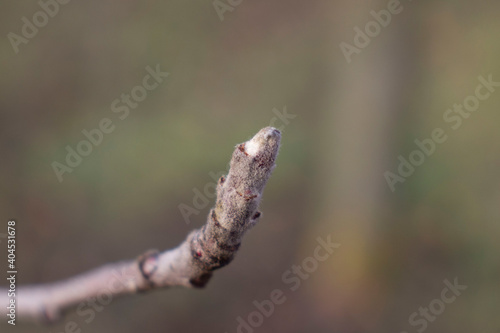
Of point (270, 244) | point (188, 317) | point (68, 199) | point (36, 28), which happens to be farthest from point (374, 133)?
point (36, 28)

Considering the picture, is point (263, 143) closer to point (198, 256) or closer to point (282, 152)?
point (198, 256)

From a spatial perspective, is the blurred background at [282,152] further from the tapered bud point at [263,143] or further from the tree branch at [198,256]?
the tapered bud point at [263,143]

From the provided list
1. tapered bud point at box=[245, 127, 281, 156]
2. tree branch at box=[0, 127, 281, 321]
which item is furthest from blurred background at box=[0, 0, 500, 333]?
tapered bud point at box=[245, 127, 281, 156]

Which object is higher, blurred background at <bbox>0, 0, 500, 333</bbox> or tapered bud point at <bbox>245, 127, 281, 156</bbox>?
blurred background at <bbox>0, 0, 500, 333</bbox>

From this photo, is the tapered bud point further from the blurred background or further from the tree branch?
the blurred background

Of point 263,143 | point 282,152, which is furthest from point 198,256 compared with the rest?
point 282,152

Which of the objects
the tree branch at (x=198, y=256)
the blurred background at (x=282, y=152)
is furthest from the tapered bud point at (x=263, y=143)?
the blurred background at (x=282, y=152)

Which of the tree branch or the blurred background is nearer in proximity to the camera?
the tree branch
